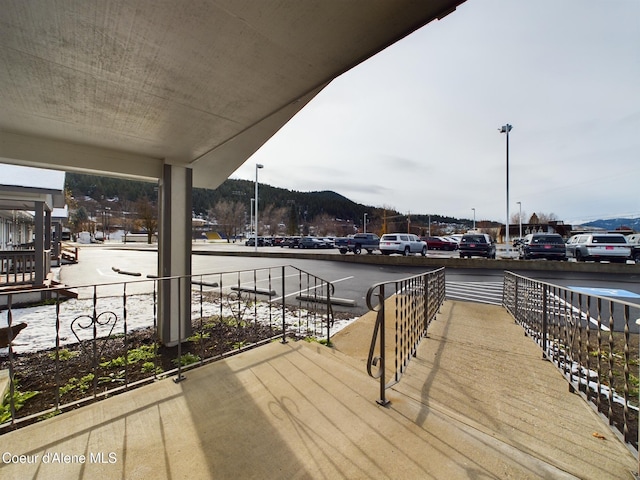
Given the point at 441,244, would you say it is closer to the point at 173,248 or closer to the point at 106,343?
the point at 173,248

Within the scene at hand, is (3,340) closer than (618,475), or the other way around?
(618,475)

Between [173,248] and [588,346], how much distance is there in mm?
5226

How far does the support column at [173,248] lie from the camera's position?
446 centimetres

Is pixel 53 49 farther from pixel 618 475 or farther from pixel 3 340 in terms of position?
pixel 618 475

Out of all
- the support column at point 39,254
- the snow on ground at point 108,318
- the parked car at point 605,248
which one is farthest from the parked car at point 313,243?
the support column at point 39,254

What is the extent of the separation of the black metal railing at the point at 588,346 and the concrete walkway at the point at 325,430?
0.22 m

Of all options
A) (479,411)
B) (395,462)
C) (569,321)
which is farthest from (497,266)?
(395,462)

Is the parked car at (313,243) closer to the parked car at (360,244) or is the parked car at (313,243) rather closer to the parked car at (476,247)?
the parked car at (360,244)

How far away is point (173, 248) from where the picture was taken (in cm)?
451

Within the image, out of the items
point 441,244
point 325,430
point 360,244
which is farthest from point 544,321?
point 441,244

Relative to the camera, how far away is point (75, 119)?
120 inches

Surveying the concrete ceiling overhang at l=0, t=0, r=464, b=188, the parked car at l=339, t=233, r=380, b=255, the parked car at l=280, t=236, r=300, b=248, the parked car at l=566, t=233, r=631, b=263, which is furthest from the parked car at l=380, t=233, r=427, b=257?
the parked car at l=280, t=236, r=300, b=248

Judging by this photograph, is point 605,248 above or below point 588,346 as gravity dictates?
above

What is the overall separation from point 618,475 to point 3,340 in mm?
5482
